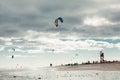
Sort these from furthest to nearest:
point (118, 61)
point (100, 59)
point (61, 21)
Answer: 1. point (100, 59)
2. point (118, 61)
3. point (61, 21)

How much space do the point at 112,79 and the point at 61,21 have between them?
17.6m

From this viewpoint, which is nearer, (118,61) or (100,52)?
(118,61)

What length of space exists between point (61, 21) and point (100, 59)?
4209 inches

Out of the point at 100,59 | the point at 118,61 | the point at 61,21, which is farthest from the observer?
the point at 100,59

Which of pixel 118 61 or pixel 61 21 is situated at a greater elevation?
pixel 61 21

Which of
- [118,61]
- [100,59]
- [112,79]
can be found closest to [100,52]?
[100,59]

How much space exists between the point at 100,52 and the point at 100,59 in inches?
164

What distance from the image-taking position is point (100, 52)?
548ft

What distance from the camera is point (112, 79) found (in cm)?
6594

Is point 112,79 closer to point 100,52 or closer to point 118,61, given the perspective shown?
point 118,61

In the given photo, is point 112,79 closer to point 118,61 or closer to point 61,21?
point 61,21

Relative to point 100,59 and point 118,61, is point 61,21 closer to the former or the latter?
point 118,61

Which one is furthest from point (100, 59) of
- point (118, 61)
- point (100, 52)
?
point (118, 61)

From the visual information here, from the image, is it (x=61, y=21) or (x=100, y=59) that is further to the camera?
(x=100, y=59)
